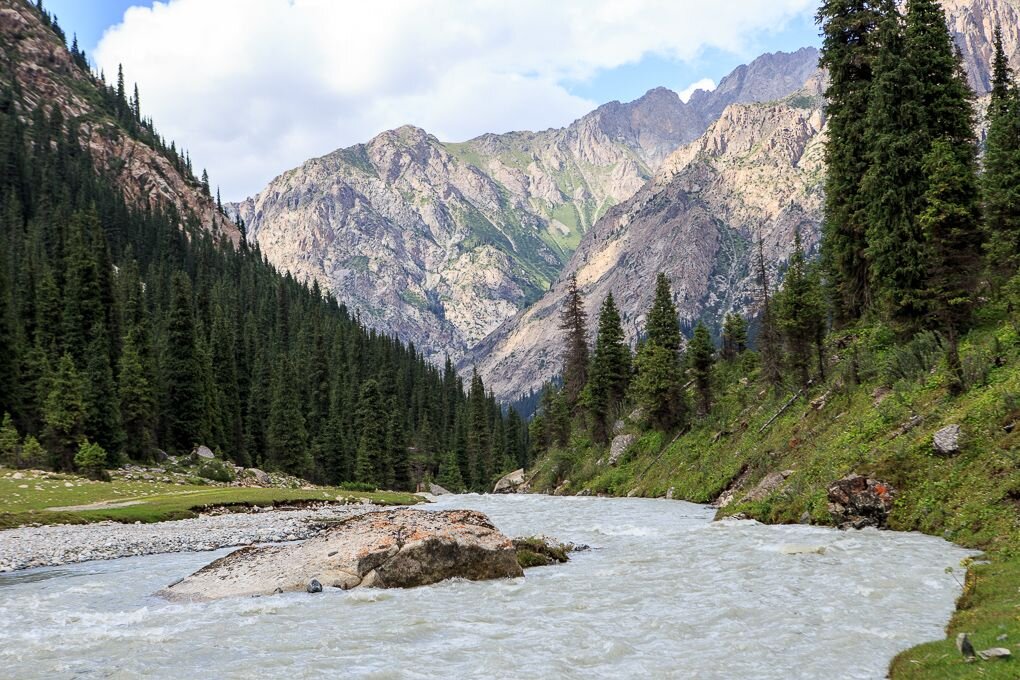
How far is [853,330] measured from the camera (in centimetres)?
4672

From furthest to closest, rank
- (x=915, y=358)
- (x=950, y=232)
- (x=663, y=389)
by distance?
(x=663, y=389), (x=915, y=358), (x=950, y=232)

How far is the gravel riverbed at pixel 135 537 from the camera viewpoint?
2677 cm

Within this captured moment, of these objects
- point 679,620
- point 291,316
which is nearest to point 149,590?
point 679,620

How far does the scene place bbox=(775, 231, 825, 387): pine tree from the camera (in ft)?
158

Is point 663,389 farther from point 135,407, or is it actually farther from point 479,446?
point 479,446

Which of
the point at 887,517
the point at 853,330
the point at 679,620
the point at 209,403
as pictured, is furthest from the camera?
the point at 209,403

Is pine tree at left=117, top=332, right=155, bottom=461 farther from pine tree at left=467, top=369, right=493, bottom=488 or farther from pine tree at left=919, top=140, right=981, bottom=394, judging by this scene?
pine tree at left=467, top=369, right=493, bottom=488

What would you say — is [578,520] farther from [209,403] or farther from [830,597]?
[209,403]

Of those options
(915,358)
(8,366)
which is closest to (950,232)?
(915,358)

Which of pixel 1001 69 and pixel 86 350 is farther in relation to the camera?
pixel 86 350

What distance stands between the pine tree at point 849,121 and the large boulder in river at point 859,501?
22.1 m

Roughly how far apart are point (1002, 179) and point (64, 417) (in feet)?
233

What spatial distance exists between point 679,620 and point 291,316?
176 metres

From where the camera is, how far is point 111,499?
142ft
